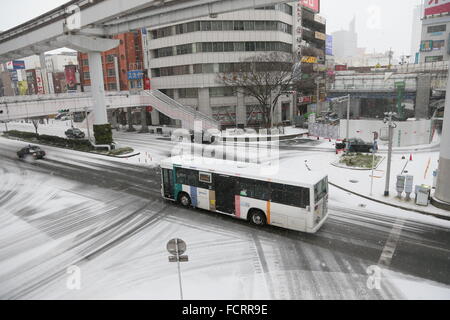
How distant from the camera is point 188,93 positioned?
57.2 m

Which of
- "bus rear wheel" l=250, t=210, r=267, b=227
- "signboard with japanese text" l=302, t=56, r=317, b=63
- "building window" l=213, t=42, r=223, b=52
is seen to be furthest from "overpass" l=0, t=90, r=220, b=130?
"bus rear wheel" l=250, t=210, r=267, b=227

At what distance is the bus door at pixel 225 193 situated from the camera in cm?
1675

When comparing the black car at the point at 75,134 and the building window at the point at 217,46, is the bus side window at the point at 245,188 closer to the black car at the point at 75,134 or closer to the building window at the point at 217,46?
the black car at the point at 75,134

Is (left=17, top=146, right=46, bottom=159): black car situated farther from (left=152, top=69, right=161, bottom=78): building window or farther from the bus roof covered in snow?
(left=152, top=69, right=161, bottom=78): building window

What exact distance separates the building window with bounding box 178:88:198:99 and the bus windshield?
4339 cm

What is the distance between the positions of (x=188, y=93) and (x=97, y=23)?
27.6 m

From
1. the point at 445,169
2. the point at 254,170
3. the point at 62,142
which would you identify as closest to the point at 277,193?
→ the point at 254,170

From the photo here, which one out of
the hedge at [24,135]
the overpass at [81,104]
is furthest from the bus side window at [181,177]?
the hedge at [24,135]

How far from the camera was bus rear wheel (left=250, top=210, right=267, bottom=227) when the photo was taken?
52.9 ft

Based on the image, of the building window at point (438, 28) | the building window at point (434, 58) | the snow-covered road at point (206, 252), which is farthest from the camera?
the building window at point (434, 58)

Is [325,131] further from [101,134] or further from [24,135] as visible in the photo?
[24,135]

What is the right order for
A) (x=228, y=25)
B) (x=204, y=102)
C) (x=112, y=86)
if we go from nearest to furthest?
(x=228, y=25) < (x=204, y=102) < (x=112, y=86)

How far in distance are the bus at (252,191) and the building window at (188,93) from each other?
127ft
